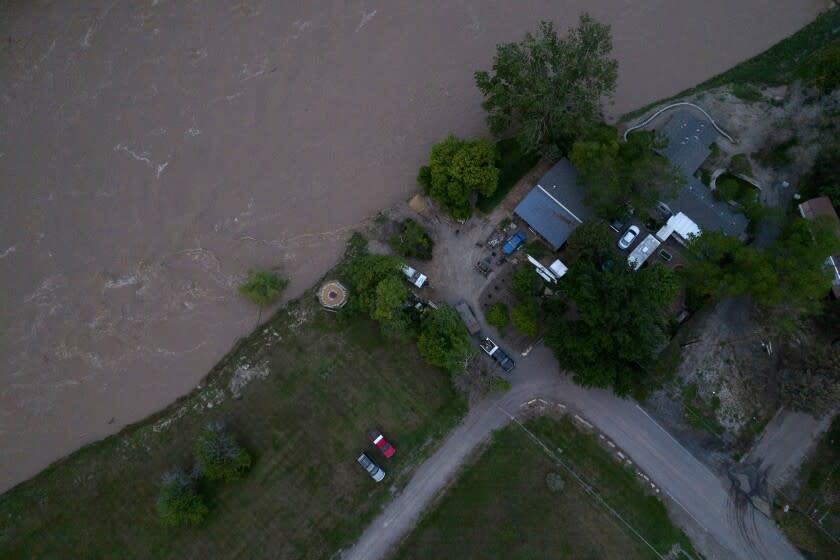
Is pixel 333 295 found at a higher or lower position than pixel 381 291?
higher

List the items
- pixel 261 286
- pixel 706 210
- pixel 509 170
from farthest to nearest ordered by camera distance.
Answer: pixel 509 170
pixel 261 286
pixel 706 210

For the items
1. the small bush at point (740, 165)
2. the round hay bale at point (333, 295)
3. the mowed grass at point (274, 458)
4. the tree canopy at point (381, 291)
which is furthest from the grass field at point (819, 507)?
the round hay bale at point (333, 295)

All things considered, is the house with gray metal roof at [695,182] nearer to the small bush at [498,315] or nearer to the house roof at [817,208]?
the house roof at [817,208]

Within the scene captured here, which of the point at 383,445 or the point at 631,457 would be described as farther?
the point at 383,445

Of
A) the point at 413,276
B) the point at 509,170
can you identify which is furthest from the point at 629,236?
the point at 413,276

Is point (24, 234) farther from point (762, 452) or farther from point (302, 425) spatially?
point (762, 452)

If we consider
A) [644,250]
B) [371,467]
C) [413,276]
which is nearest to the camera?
[371,467]

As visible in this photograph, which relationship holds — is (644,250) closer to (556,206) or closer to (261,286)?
(556,206)

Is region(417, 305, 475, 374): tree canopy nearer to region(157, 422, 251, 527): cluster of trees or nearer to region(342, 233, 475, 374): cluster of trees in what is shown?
region(342, 233, 475, 374): cluster of trees
